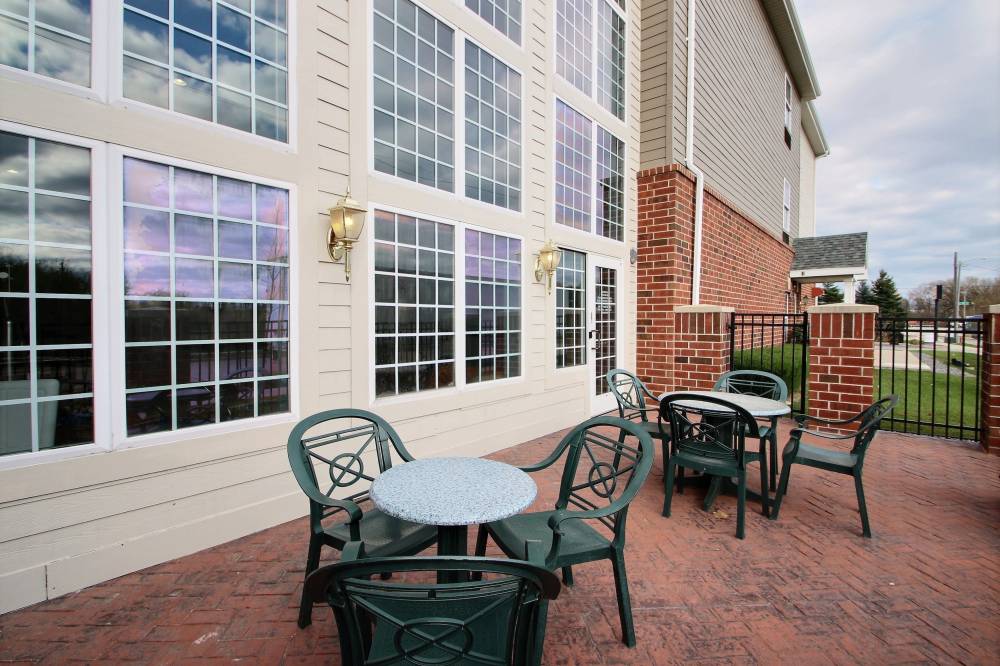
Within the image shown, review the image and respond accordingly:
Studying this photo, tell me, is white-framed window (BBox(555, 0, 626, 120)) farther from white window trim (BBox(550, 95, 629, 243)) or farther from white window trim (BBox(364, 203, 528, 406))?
white window trim (BBox(364, 203, 528, 406))

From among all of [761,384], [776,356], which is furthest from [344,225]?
[776,356]

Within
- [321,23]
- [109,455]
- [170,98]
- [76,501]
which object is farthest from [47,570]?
[321,23]

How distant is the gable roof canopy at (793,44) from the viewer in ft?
32.5

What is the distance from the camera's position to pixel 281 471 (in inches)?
118

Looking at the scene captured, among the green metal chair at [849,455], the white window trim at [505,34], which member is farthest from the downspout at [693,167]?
the green metal chair at [849,455]

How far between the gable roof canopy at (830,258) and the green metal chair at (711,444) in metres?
11.5

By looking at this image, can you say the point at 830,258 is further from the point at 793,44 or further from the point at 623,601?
the point at 623,601

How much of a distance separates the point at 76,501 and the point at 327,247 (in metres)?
1.97

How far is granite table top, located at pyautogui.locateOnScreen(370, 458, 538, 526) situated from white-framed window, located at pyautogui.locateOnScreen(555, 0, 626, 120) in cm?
519

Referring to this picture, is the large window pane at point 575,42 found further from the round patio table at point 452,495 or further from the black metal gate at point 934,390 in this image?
the round patio table at point 452,495

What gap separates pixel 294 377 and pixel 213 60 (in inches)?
79.9

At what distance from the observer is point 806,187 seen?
647 inches

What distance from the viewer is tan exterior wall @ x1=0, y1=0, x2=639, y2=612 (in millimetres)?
2170

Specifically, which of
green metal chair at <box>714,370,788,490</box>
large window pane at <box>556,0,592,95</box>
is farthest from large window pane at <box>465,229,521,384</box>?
large window pane at <box>556,0,592,95</box>
